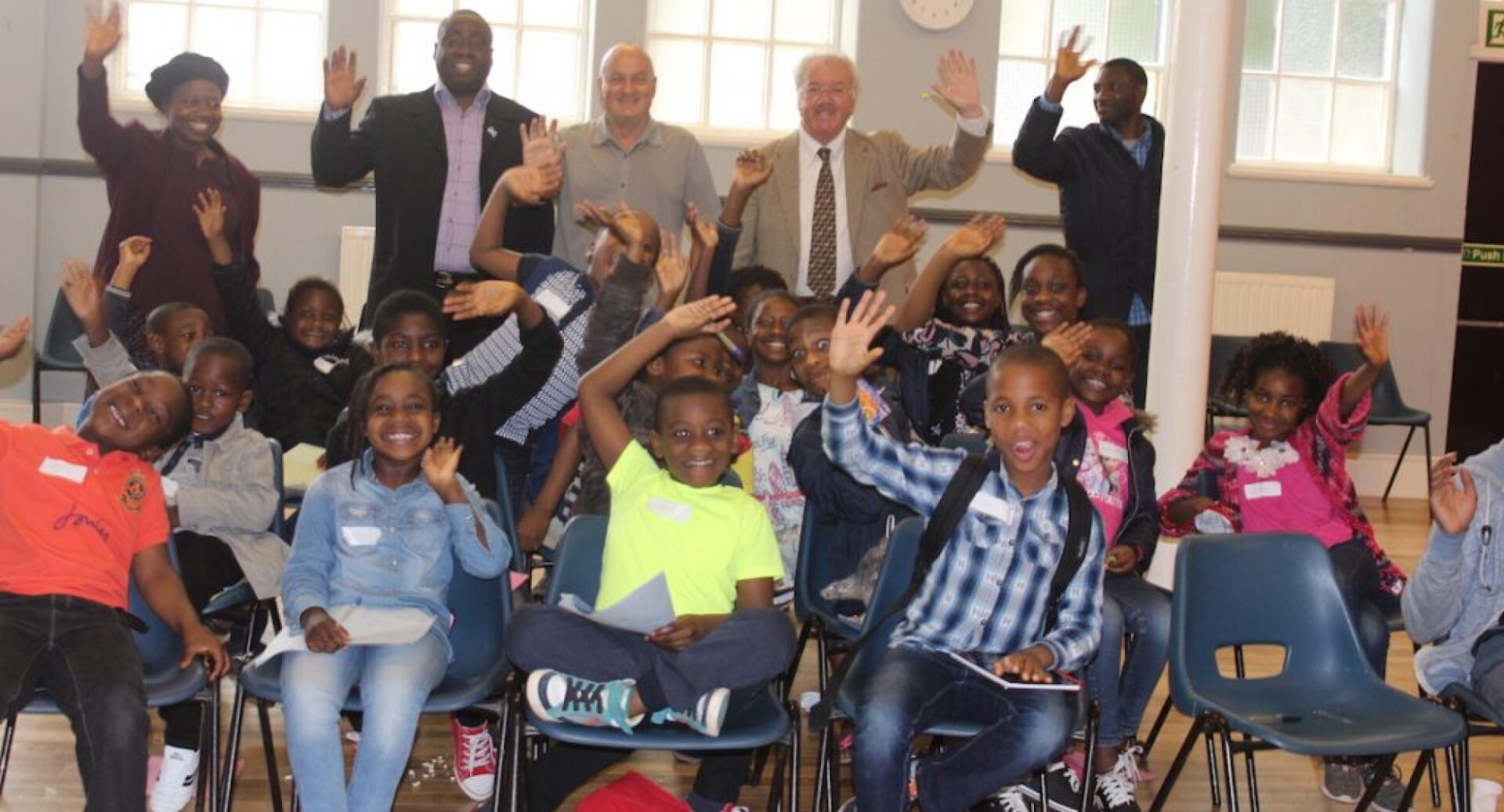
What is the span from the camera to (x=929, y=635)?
3.21 metres

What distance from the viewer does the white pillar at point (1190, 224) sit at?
16.4 feet

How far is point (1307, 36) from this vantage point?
8.49 meters

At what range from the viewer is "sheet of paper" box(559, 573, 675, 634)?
10.2 ft

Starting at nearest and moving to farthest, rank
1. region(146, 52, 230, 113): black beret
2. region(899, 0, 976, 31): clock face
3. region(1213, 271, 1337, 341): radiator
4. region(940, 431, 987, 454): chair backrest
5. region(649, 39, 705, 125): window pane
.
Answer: region(940, 431, 987, 454): chair backrest, region(146, 52, 230, 113): black beret, region(899, 0, 976, 31): clock face, region(649, 39, 705, 125): window pane, region(1213, 271, 1337, 341): radiator

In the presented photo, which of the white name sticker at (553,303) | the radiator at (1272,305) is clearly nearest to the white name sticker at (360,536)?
the white name sticker at (553,303)

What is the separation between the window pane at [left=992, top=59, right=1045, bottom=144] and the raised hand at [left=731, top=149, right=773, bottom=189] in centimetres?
359

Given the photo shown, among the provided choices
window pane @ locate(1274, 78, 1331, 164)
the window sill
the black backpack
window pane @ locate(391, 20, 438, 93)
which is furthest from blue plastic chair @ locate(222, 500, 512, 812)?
window pane @ locate(1274, 78, 1331, 164)

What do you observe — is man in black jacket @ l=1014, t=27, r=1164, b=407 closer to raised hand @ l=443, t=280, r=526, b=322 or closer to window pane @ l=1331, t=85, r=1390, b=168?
raised hand @ l=443, t=280, r=526, b=322

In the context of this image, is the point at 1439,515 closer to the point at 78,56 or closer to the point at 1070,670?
the point at 1070,670

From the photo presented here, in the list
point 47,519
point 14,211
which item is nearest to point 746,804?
point 47,519

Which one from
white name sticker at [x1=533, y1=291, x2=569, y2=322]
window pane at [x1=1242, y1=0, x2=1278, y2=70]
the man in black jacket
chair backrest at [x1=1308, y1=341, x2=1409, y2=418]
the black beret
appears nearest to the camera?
white name sticker at [x1=533, y1=291, x2=569, y2=322]

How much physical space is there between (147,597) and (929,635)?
1569 mm

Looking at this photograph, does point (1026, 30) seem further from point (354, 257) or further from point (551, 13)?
point (354, 257)

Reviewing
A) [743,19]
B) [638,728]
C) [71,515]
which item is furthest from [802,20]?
[638,728]
